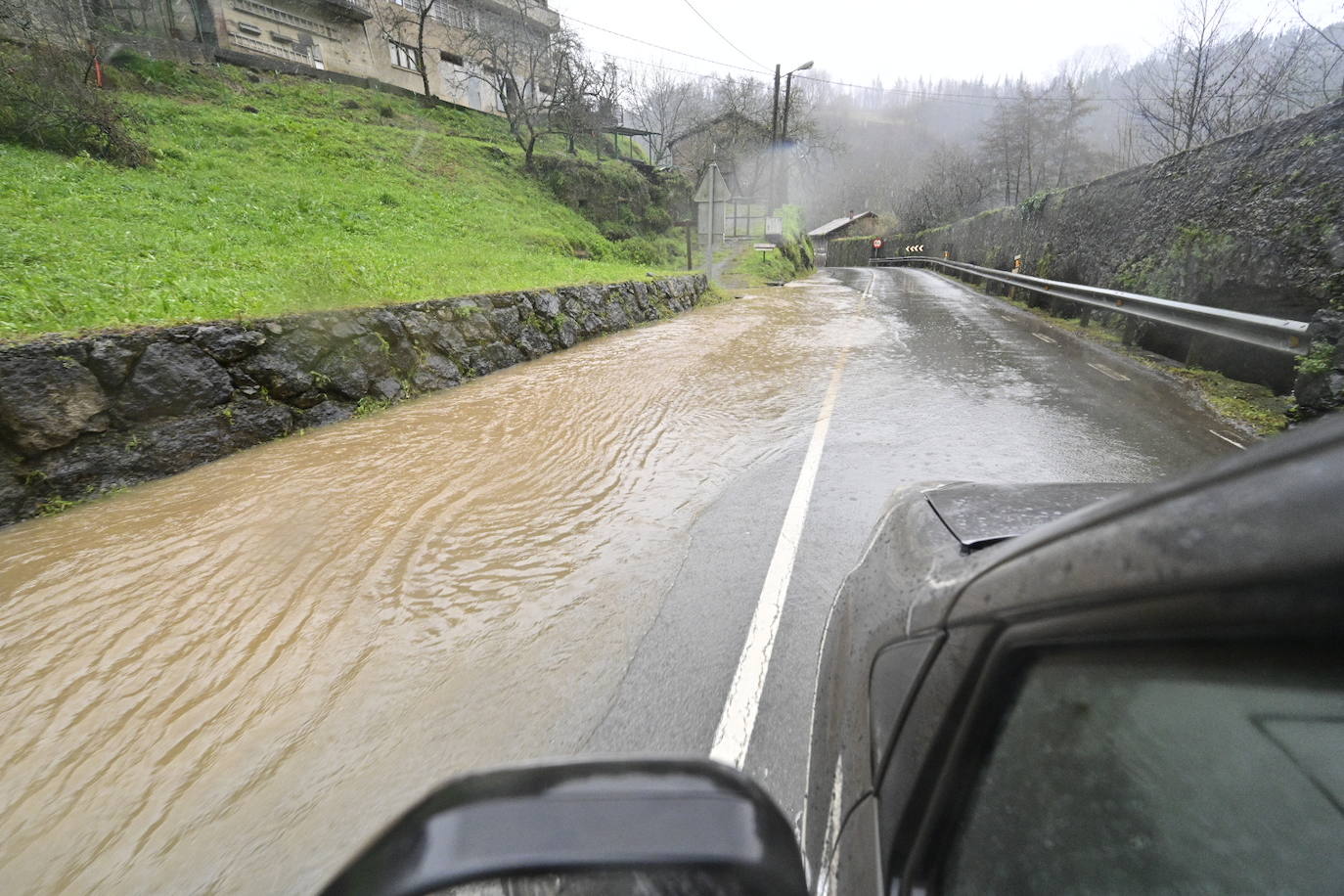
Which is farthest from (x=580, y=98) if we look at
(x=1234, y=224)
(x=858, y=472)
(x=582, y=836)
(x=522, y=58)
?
(x=582, y=836)

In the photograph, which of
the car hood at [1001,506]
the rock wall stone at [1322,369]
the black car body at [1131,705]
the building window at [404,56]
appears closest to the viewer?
the black car body at [1131,705]

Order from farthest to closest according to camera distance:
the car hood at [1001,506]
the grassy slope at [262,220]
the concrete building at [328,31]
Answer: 1. the concrete building at [328,31]
2. the grassy slope at [262,220]
3. the car hood at [1001,506]

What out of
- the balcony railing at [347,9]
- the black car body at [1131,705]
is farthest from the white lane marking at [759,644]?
the balcony railing at [347,9]

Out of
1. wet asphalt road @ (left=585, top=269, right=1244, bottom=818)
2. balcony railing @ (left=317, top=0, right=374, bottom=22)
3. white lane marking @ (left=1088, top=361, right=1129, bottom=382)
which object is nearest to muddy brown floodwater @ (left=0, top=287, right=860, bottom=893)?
wet asphalt road @ (left=585, top=269, right=1244, bottom=818)

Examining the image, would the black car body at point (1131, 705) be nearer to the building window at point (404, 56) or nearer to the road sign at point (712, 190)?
the road sign at point (712, 190)

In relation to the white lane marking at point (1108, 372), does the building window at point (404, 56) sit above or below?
above

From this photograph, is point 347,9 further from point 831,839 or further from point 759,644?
point 831,839

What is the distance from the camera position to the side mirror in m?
0.62

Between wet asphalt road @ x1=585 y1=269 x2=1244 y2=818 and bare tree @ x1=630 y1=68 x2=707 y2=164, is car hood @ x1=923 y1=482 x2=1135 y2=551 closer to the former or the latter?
wet asphalt road @ x1=585 y1=269 x2=1244 y2=818

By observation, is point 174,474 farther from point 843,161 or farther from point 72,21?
point 843,161

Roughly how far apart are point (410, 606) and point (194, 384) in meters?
3.61

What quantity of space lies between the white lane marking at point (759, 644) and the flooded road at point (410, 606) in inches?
2.0

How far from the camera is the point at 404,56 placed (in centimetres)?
3622

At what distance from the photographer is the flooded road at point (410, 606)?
2105 mm
